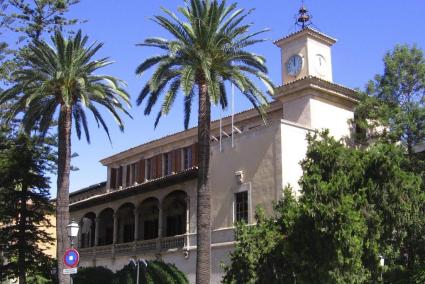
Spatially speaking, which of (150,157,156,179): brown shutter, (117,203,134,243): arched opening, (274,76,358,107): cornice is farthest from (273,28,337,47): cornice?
(117,203,134,243): arched opening

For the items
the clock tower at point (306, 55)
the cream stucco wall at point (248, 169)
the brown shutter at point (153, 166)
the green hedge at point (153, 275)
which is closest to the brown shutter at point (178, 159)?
the brown shutter at point (153, 166)

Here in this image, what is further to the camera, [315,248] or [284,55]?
[284,55]

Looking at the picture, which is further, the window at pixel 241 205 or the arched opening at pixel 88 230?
the arched opening at pixel 88 230

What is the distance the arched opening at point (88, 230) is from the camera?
4315 centimetres

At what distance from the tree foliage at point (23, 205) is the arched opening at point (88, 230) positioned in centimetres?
660

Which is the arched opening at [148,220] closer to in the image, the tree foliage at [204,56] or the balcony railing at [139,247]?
the balcony railing at [139,247]

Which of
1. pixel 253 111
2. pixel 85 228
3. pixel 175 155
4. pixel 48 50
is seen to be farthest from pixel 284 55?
pixel 85 228

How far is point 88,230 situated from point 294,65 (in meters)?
20.0

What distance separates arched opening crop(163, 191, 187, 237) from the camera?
3531 cm

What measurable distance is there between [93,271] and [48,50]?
12.2 meters

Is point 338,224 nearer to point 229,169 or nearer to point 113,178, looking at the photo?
point 229,169

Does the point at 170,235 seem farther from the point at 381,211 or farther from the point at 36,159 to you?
the point at 381,211

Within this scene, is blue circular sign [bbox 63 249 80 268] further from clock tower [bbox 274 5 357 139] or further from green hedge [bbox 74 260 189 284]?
clock tower [bbox 274 5 357 139]

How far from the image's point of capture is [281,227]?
22.6 meters
